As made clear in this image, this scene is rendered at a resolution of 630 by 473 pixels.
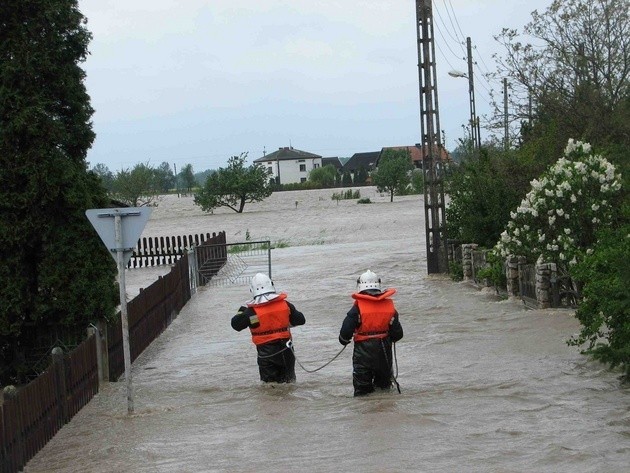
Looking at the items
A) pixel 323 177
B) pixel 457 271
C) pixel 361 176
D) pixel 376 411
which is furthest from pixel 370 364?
pixel 361 176

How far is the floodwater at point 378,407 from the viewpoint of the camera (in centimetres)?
968

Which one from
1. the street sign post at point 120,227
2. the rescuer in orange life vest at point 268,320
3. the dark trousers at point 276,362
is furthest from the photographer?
the dark trousers at point 276,362

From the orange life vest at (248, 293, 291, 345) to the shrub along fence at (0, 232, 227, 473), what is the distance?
2.08 m

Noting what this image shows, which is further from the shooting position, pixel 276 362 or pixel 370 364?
pixel 276 362

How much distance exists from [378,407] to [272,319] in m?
1.93

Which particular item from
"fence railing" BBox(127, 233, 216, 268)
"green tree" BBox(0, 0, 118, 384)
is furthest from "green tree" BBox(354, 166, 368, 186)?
"green tree" BBox(0, 0, 118, 384)

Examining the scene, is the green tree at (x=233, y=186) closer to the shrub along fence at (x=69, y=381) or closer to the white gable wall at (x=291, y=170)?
the shrub along fence at (x=69, y=381)

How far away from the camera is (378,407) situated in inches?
469

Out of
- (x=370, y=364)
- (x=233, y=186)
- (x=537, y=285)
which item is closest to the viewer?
(x=370, y=364)

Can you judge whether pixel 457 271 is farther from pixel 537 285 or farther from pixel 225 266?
pixel 225 266

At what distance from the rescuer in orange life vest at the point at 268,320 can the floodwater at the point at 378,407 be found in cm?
47

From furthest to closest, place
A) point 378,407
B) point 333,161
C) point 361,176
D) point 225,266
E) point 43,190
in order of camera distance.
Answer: point 333,161, point 361,176, point 225,266, point 43,190, point 378,407

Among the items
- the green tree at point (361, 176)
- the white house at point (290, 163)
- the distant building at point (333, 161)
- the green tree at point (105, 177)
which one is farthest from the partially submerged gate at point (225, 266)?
the distant building at point (333, 161)

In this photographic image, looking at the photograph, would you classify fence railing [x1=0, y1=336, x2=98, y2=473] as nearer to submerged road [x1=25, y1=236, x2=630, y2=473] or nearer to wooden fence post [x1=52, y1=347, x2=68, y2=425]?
wooden fence post [x1=52, y1=347, x2=68, y2=425]
